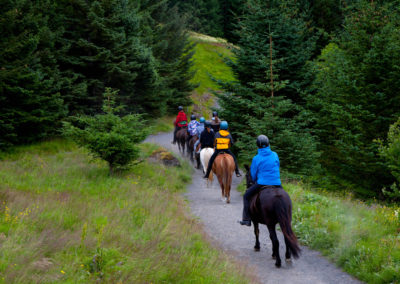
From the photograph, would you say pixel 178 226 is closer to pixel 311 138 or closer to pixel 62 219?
pixel 62 219

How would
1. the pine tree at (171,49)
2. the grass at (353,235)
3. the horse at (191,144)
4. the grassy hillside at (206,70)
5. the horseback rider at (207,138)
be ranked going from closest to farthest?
the grass at (353,235)
the horseback rider at (207,138)
the horse at (191,144)
the pine tree at (171,49)
the grassy hillside at (206,70)

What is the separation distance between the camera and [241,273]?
18.7ft

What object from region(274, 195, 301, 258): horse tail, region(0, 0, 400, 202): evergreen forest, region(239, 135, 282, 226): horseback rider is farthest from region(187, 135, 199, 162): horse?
region(274, 195, 301, 258): horse tail

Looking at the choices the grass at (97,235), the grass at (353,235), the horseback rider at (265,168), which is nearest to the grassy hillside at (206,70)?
the grass at (97,235)

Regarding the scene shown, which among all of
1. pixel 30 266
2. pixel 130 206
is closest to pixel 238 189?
pixel 130 206

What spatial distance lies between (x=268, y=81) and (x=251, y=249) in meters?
12.8

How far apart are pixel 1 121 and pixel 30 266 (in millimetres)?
11722

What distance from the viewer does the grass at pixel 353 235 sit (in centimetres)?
597

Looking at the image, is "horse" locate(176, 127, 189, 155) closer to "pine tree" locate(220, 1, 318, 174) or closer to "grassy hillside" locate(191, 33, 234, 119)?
"pine tree" locate(220, 1, 318, 174)

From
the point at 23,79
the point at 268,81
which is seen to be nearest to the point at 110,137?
the point at 23,79

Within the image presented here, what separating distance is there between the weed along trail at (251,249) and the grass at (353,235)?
0.28 m

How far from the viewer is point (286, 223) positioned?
6.11 meters

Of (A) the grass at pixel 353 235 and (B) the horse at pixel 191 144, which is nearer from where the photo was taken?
(A) the grass at pixel 353 235

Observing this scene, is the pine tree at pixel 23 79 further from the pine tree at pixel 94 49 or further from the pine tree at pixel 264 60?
the pine tree at pixel 264 60
